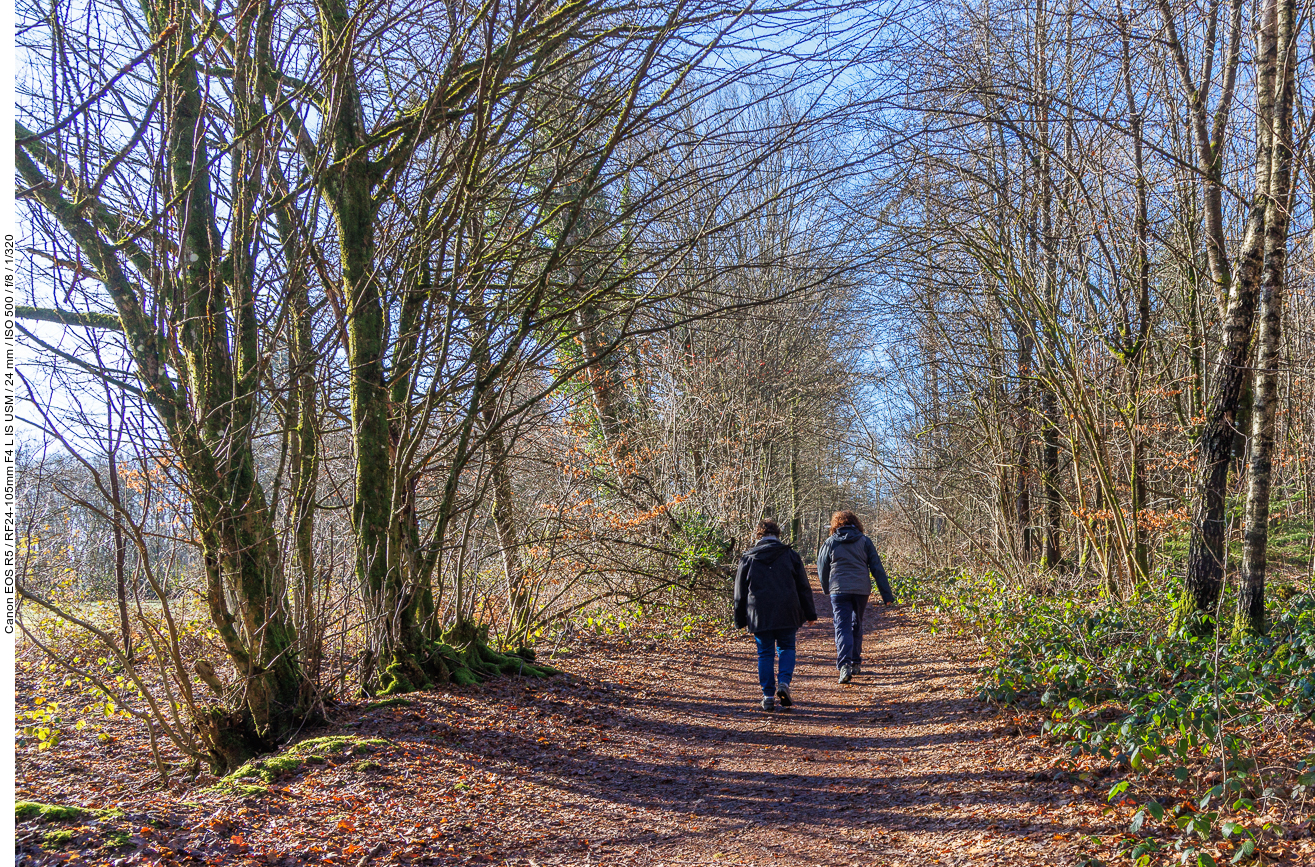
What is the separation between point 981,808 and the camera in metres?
4.42

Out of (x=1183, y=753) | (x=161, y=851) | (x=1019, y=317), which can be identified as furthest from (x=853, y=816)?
(x=1019, y=317)

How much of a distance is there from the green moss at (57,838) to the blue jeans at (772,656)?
530 centimetres

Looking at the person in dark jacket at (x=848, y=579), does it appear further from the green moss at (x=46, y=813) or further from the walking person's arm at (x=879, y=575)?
the green moss at (x=46, y=813)

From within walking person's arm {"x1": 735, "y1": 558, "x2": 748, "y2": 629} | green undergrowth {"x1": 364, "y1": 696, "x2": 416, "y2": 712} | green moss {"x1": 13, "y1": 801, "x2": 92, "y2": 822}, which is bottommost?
green undergrowth {"x1": 364, "y1": 696, "x2": 416, "y2": 712}

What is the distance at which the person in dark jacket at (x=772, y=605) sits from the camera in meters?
7.36

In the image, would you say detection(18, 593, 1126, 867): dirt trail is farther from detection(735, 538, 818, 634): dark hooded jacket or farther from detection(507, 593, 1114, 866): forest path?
detection(735, 538, 818, 634): dark hooded jacket

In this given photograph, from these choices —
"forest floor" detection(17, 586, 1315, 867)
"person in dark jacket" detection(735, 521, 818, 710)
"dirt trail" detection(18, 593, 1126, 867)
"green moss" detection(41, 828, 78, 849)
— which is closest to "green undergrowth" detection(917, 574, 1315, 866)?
"forest floor" detection(17, 586, 1315, 867)

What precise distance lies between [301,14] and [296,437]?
3.51 m

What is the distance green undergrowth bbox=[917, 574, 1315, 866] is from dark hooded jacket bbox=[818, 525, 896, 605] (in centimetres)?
→ 142

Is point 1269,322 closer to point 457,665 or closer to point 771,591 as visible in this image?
point 771,591

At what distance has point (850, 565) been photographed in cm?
847

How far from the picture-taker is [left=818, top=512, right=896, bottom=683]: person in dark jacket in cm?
841

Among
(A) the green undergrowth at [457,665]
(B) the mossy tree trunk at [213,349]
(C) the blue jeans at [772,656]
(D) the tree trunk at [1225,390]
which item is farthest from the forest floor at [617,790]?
(D) the tree trunk at [1225,390]

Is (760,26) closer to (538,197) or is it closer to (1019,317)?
(538,197)
